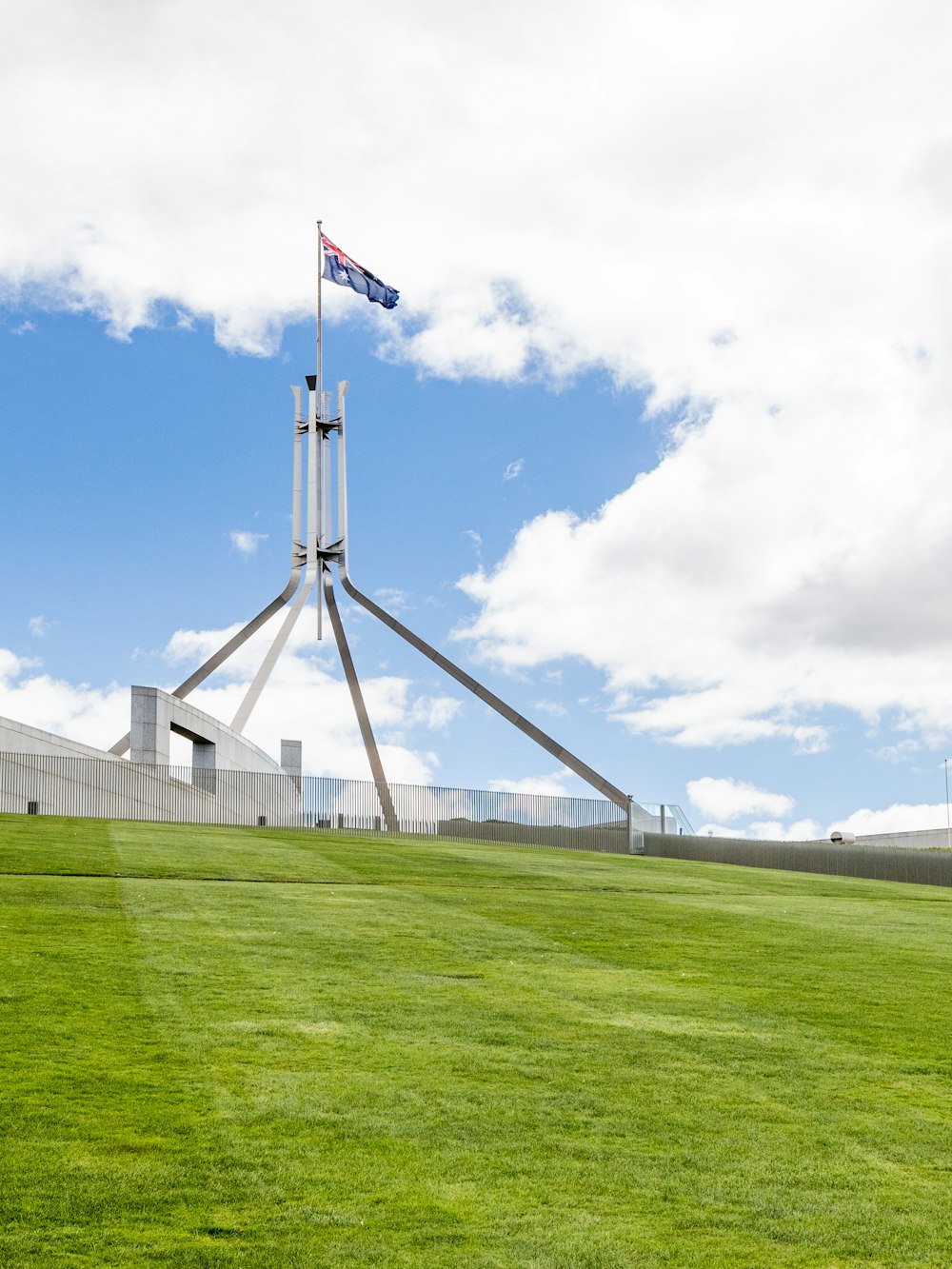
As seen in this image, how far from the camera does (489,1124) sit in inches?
232

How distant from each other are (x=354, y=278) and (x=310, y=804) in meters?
21.3

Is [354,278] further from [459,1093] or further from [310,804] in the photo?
[459,1093]

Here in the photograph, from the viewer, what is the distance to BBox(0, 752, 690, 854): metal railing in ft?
126

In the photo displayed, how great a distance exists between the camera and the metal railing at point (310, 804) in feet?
126

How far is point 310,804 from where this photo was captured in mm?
40875

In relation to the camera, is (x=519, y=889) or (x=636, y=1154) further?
(x=519, y=889)

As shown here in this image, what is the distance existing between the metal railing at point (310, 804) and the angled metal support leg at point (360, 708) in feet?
1.02

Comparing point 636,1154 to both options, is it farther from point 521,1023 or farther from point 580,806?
point 580,806

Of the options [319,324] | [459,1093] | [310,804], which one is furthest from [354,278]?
[459,1093]

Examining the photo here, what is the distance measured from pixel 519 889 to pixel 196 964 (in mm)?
8700

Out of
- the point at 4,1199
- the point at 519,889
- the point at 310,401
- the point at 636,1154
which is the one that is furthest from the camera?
the point at 310,401

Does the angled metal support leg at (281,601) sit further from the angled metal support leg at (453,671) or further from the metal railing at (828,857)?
the metal railing at (828,857)

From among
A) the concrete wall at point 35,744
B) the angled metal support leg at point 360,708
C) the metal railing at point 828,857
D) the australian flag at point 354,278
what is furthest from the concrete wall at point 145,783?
the australian flag at point 354,278

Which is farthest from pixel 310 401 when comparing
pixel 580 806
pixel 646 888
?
pixel 646 888
